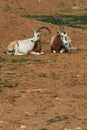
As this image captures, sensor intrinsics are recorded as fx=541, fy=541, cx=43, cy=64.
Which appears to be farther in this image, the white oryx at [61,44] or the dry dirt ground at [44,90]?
the white oryx at [61,44]

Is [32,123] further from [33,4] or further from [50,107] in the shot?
[33,4]

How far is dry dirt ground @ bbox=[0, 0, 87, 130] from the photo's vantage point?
8648 mm

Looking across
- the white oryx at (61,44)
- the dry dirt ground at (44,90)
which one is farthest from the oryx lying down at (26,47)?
the white oryx at (61,44)

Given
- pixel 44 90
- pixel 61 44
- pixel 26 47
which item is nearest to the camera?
pixel 44 90

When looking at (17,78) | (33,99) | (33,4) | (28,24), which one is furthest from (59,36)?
(33,4)

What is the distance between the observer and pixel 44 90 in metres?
11.2

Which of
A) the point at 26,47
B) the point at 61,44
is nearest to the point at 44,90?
the point at 26,47

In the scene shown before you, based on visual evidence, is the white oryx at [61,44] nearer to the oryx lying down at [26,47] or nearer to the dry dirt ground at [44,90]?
the dry dirt ground at [44,90]

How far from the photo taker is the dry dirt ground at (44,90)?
865 cm

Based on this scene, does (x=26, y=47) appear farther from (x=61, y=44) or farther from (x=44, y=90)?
(x=44, y=90)

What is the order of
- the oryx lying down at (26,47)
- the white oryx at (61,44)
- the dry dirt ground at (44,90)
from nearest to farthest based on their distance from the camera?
the dry dirt ground at (44,90) → the oryx lying down at (26,47) → the white oryx at (61,44)

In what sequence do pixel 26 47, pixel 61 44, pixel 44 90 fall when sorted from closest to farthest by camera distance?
pixel 44 90
pixel 26 47
pixel 61 44

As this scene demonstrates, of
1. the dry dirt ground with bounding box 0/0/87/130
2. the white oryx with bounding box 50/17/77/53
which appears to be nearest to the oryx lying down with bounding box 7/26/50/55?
the dry dirt ground with bounding box 0/0/87/130

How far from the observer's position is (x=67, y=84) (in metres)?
12.0
